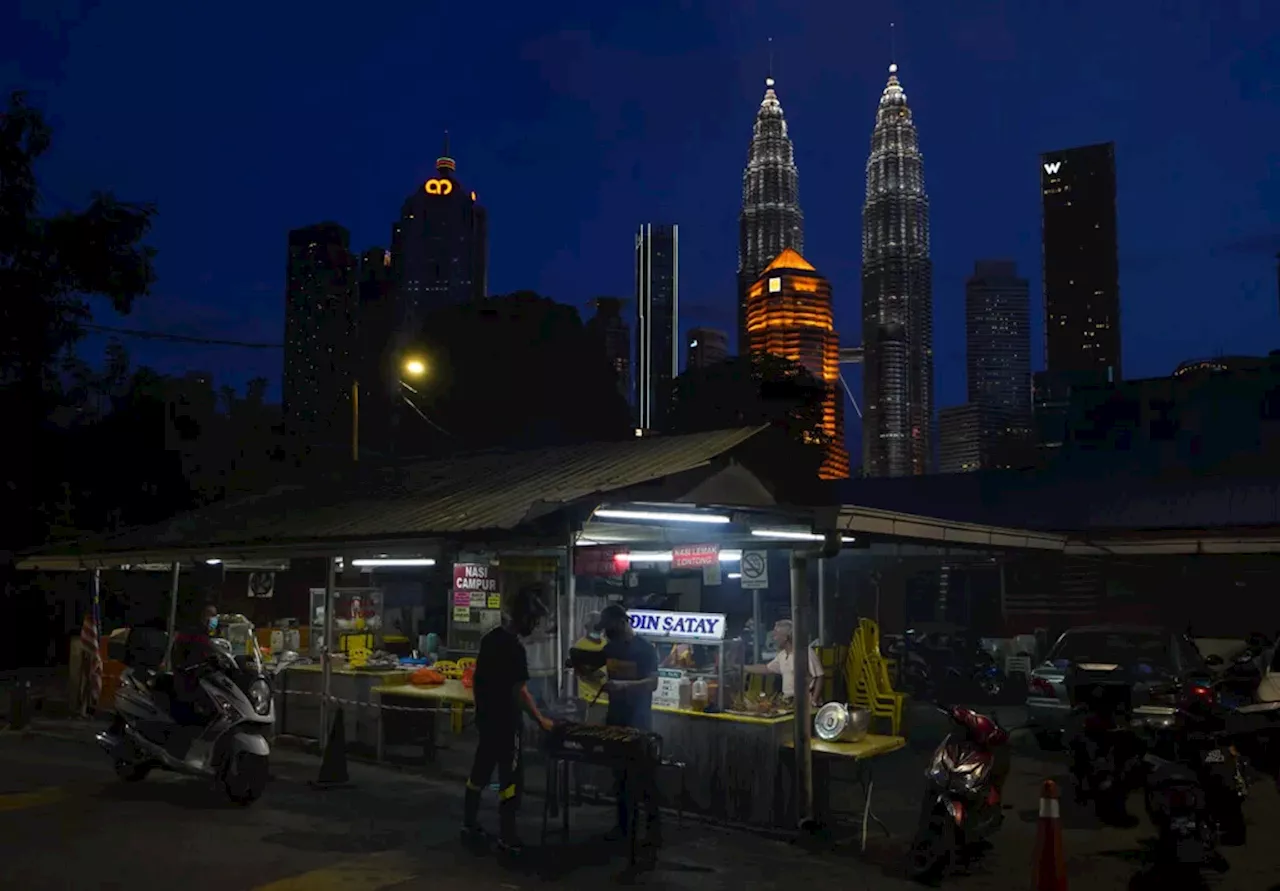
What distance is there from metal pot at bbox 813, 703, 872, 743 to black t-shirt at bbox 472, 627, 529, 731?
105 inches

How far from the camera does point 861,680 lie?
12641 millimetres

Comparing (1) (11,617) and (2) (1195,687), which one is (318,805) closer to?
(2) (1195,687)

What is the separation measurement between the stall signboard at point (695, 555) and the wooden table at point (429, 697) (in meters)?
3.29

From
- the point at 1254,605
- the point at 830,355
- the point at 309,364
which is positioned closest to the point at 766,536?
the point at 1254,605

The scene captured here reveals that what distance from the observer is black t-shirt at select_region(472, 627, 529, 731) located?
877cm

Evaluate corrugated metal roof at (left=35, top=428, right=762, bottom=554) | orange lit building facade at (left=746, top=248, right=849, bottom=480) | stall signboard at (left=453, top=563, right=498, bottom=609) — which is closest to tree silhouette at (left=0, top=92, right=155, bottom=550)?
corrugated metal roof at (left=35, top=428, right=762, bottom=554)

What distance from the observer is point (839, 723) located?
945cm

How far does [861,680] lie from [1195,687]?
13.4 feet

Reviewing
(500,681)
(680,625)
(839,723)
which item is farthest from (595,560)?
(839,723)

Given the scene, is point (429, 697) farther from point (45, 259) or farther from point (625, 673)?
point (45, 259)

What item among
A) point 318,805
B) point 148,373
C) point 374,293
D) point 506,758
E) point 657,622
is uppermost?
point 374,293

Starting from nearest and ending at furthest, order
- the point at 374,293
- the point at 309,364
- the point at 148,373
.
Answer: the point at 148,373 → the point at 374,293 → the point at 309,364

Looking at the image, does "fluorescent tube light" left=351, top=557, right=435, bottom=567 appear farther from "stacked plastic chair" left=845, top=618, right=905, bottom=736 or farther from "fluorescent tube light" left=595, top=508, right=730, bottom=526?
"fluorescent tube light" left=595, top=508, right=730, bottom=526

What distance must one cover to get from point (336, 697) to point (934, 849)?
769 centimetres
